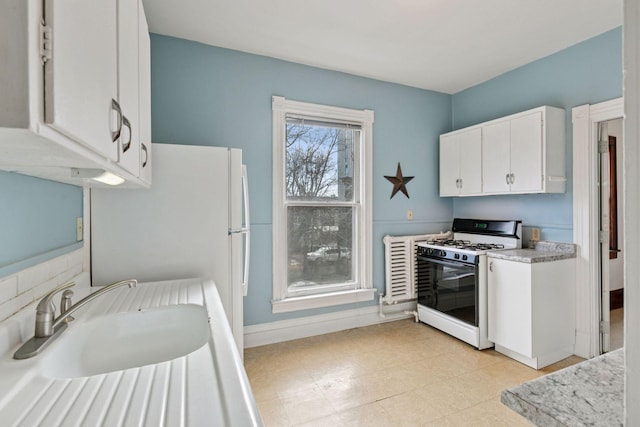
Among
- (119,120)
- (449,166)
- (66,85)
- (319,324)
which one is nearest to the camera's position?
(66,85)

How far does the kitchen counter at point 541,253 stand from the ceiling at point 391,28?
176 centimetres

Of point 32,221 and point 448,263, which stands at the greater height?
point 32,221

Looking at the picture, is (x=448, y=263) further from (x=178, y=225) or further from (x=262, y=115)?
(x=178, y=225)

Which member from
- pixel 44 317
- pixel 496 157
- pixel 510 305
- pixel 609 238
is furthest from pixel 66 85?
pixel 609 238

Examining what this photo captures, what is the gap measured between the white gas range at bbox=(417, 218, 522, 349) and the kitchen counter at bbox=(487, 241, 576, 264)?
14 centimetres

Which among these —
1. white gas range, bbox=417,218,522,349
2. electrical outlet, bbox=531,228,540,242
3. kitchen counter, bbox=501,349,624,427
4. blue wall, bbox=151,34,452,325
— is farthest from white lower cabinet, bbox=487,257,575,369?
kitchen counter, bbox=501,349,624,427

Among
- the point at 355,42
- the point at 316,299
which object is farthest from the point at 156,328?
the point at 355,42

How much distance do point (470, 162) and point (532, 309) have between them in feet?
5.13

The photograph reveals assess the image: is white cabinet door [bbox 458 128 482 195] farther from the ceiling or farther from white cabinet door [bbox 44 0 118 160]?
white cabinet door [bbox 44 0 118 160]

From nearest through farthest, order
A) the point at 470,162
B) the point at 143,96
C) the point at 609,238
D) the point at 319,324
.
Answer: the point at 143,96 → the point at 609,238 → the point at 319,324 → the point at 470,162

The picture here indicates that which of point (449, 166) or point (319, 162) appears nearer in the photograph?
point (319, 162)

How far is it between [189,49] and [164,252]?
1800 millimetres

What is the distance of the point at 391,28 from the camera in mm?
2434

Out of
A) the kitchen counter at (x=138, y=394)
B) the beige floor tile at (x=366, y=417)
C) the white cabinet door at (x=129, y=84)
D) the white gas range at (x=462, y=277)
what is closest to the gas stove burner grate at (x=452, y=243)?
the white gas range at (x=462, y=277)
